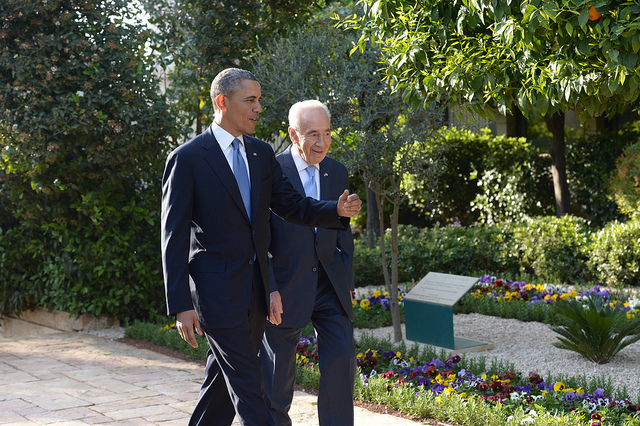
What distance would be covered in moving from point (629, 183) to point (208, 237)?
27.5ft

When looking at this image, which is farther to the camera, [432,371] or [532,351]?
[532,351]

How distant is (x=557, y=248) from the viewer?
937 cm

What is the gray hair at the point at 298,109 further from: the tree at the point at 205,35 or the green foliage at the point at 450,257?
the green foliage at the point at 450,257

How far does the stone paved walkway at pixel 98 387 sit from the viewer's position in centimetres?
457

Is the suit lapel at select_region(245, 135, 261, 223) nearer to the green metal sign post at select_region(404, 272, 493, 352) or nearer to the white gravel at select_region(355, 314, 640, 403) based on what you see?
the white gravel at select_region(355, 314, 640, 403)

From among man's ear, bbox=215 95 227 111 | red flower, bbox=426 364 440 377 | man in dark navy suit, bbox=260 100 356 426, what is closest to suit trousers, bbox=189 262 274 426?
man in dark navy suit, bbox=260 100 356 426

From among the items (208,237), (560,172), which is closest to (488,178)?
(560,172)

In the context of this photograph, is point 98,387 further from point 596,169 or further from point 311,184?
point 596,169

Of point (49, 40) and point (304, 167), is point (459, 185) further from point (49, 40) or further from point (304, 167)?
point (304, 167)

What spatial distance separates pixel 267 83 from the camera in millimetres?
6625

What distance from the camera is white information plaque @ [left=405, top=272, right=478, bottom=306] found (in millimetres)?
6043

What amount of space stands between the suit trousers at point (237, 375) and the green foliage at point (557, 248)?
22.4ft

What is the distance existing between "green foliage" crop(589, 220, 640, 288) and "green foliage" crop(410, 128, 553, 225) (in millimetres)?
2979

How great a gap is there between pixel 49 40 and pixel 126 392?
3.60 metres
